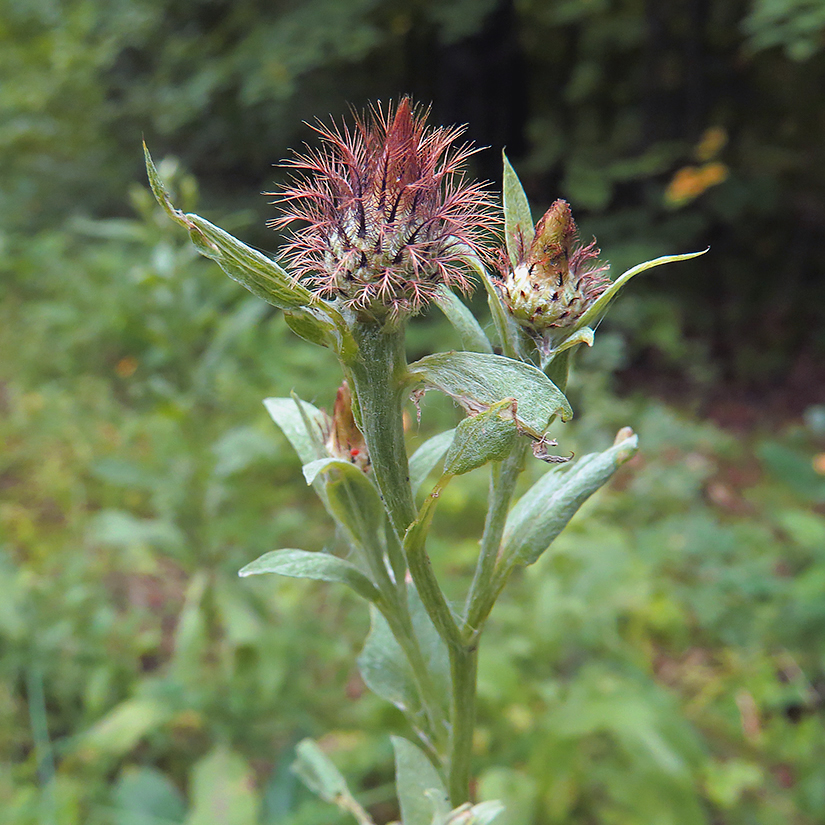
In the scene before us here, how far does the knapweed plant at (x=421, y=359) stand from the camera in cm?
73

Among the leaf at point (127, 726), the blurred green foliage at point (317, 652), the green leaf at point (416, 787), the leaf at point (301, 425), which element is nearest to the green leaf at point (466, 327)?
the leaf at point (301, 425)

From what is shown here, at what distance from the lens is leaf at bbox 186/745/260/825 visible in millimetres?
2139

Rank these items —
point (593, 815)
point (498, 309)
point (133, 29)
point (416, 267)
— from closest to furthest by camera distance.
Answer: point (416, 267) < point (498, 309) < point (593, 815) < point (133, 29)

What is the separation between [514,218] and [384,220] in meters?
0.21

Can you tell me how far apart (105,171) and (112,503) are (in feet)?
14.7

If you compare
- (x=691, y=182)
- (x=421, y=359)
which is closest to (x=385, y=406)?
(x=421, y=359)

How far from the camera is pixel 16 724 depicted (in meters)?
2.64

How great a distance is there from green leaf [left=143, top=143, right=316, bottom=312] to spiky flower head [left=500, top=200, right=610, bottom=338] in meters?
0.25

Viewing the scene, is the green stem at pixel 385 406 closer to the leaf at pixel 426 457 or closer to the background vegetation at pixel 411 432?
the leaf at pixel 426 457

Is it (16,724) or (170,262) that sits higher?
(170,262)

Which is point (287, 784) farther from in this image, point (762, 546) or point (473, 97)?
point (473, 97)

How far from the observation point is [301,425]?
1.00 m

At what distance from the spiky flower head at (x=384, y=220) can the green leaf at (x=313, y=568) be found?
0.32 metres

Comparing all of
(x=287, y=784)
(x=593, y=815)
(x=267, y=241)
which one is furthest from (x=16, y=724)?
(x=267, y=241)
